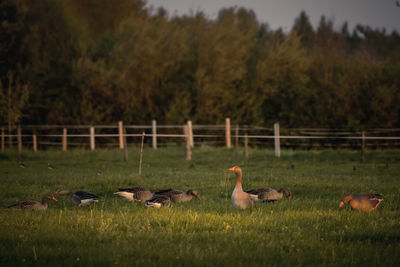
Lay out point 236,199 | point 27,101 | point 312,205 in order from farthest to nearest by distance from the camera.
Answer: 1. point 27,101
2. point 312,205
3. point 236,199

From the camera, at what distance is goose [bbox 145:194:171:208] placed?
9.91 meters

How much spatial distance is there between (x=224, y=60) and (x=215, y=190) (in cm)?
2713

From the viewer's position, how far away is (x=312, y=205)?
34.3 feet

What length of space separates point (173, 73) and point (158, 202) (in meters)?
31.2

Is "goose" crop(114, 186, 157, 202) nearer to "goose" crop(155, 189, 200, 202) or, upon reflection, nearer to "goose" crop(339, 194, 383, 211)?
"goose" crop(155, 189, 200, 202)

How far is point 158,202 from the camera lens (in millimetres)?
9961

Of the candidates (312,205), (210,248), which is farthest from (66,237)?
(312,205)

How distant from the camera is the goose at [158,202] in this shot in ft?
32.5

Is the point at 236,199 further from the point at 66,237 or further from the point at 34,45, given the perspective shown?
the point at 34,45

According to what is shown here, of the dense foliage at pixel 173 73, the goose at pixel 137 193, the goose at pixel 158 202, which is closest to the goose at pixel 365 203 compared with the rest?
the goose at pixel 158 202

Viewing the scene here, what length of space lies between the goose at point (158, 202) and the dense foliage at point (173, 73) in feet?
84.6

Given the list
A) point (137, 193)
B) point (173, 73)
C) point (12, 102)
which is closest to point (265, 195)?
point (137, 193)

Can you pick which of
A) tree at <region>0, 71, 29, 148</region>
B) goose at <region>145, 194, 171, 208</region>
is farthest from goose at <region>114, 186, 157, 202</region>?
tree at <region>0, 71, 29, 148</region>

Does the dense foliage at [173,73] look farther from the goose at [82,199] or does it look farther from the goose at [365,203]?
the goose at [365,203]
